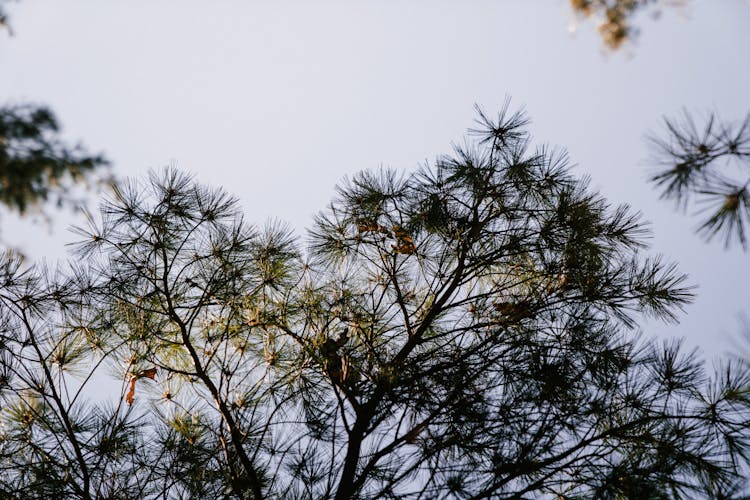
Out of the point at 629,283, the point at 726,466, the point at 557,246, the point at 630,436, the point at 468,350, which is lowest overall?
the point at 726,466

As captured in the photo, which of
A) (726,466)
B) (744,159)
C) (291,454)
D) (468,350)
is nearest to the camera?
(744,159)

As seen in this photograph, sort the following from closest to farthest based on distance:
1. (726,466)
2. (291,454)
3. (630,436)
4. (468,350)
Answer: (726,466)
(630,436)
(468,350)
(291,454)

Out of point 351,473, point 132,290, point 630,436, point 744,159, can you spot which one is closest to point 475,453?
point 351,473

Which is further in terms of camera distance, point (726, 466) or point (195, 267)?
point (195, 267)

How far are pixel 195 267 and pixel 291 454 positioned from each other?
1.02 m

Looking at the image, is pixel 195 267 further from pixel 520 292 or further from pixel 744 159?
pixel 744 159

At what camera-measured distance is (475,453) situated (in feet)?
6.61

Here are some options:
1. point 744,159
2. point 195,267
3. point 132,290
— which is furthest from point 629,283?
point 132,290

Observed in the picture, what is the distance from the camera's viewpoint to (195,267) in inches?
92.0

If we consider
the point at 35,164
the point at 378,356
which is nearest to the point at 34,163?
the point at 35,164

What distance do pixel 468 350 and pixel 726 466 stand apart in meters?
1.04

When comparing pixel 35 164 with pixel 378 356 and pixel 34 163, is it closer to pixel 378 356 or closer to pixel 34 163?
pixel 34 163

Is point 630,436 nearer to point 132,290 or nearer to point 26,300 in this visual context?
point 132,290

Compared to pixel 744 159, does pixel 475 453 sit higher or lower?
lower
